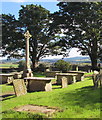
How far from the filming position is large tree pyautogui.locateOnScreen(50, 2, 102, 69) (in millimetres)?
26547

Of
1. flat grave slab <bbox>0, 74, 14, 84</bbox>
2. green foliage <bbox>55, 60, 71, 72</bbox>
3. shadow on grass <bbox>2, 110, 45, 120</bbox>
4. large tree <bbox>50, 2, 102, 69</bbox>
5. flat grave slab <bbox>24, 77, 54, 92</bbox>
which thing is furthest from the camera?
large tree <bbox>50, 2, 102, 69</bbox>

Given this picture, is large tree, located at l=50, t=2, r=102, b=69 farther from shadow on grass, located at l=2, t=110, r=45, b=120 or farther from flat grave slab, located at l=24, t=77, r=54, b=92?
shadow on grass, located at l=2, t=110, r=45, b=120

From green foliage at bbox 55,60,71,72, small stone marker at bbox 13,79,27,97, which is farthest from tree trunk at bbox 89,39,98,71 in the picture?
small stone marker at bbox 13,79,27,97

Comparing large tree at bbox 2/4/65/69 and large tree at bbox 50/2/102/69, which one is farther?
large tree at bbox 2/4/65/69

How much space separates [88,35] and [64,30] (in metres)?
5.86

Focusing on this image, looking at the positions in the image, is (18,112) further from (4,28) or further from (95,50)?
(4,28)

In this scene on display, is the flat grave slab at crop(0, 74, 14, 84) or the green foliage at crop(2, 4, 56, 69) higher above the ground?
the green foliage at crop(2, 4, 56, 69)

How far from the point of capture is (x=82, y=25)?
92.6ft

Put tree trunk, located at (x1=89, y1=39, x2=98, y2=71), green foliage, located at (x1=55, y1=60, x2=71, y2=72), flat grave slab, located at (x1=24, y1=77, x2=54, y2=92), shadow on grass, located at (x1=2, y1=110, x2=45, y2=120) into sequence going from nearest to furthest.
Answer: shadow on grass, located at (x1=2, y1=110, x2=45, y2=120) → flat grave slab, located at (x1=24, y1=77, x2=54, y2=92) → green foliage, located at (x1=55, y1=60, x2=71, y2=72) → tree trunk, located at (x1=89, y1=39, x2=98, y2=71)

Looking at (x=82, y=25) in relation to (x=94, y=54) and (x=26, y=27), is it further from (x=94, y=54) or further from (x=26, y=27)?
(x=26, y=27)

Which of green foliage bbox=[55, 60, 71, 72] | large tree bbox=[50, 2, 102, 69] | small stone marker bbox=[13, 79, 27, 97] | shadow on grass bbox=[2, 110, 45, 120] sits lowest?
shadow on grass bbox=[2, 110, 45, 120]

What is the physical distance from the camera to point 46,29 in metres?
32.5

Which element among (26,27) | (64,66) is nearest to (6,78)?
(64,66)

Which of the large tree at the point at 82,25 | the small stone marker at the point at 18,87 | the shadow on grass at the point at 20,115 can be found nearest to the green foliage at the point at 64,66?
the large tree at the point at 82,25
